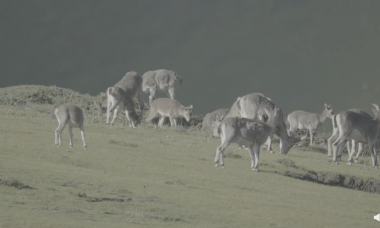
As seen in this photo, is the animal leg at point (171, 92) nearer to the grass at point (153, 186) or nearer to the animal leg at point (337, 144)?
the grass at point (153, 186)

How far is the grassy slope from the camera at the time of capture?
13414mm

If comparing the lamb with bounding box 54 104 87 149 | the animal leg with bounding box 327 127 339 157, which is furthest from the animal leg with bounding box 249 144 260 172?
the animal leg with bounding box 327 127 339 157

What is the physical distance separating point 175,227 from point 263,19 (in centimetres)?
2412

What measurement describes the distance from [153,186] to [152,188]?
0.22 metres

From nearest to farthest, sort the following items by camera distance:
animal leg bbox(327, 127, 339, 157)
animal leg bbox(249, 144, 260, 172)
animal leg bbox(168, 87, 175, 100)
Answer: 1. animal leg bbox(249, 144, 260, 172)
2. animal leg bbox(327, 127, 339, 157)
3. animal leg bbox(168, 87, 175, 100)

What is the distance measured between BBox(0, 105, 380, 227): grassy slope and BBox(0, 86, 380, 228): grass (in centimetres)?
2

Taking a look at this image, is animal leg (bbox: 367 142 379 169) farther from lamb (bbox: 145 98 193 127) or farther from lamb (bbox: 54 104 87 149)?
lamb (bbox: 54 104 87 149)

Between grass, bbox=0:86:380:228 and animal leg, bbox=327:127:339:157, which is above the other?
animal leg, bbox=327:127:339:157

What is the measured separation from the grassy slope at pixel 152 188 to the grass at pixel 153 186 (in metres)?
0.02

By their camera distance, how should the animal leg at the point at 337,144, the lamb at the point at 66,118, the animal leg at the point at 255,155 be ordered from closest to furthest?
1. the lamb at the point at 66,118
2. the animal leg at the point at 255,155
3. the animal leg at the point at 337,144

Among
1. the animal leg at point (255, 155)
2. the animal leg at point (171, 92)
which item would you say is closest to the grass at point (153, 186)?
the animal leg at point (255, 155)

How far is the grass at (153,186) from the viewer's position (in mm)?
13461

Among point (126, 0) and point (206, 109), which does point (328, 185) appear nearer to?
point (206, 109)

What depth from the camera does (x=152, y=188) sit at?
15.7 meters
